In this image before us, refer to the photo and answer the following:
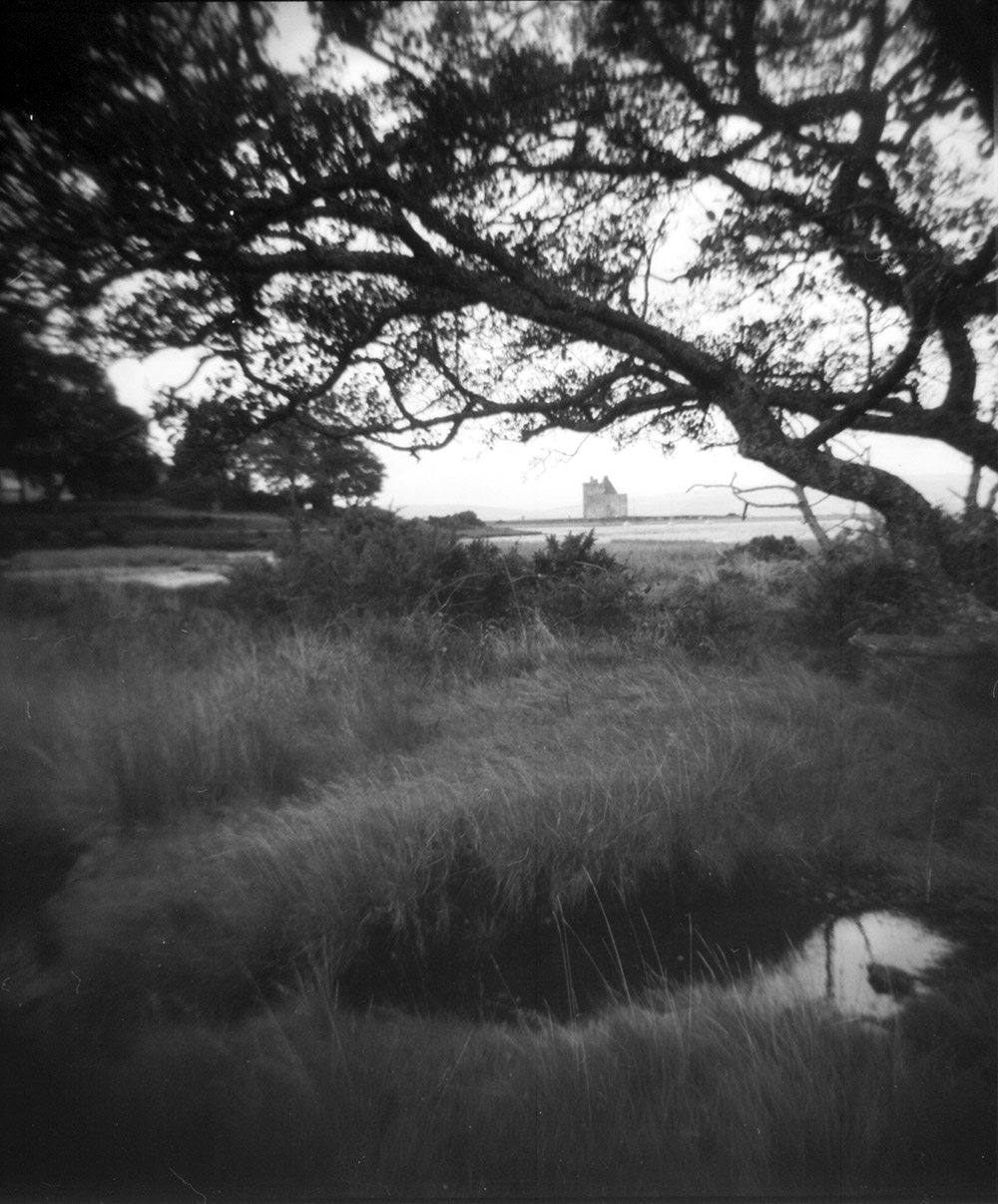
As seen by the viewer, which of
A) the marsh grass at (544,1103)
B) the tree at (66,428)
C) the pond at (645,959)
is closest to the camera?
the marsh grass at (544,1103)

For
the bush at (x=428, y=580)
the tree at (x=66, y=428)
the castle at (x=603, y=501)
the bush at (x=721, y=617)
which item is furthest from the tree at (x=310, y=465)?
the bush at (x=721, y=617)

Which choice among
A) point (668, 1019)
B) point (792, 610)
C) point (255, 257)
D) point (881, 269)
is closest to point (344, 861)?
point (668, 1019)

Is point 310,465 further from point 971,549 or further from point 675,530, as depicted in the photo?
point 971,549

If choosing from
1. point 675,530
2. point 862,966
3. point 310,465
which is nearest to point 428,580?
point 310,465

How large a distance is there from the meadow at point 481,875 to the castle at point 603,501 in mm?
117

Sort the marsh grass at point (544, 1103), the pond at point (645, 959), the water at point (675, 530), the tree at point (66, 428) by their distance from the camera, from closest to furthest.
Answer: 1. the marsh grass at point (544, 1103)
2. the pond at point (645, 959)
3. the tree at point (66, 428)
4. the water at point (675, 530)

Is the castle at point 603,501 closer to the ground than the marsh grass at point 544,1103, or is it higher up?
higher up

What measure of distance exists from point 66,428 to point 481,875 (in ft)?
6.10

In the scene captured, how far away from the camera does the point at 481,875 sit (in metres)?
1.83

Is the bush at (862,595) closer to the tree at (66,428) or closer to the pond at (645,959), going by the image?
the pond at (645,959)

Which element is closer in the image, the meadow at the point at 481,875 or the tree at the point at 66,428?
the meadow at the point at 481,875

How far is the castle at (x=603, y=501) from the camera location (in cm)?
201

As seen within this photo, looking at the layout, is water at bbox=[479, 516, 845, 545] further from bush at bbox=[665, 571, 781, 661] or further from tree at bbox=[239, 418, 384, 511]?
tree at bbox=[239, 418, 384, 511]

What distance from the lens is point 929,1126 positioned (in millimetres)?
1622
